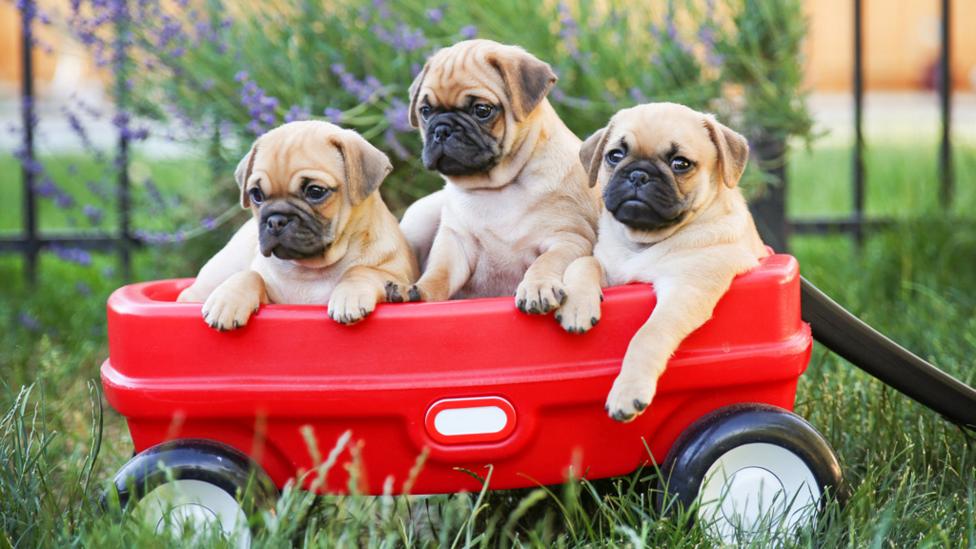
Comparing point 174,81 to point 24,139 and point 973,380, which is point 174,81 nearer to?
point 24,139

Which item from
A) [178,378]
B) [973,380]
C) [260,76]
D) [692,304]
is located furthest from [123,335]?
[973,380]

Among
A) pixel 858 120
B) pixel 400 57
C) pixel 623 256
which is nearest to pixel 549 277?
pixel 623 256

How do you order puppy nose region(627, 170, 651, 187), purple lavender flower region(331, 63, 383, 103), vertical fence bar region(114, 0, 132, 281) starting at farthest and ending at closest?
vertical fence bar region(114, 0, 132, 281)
purple lavender flower region(331, 63, 383, 103)
puppy nose region(627, 170, 651, 187)

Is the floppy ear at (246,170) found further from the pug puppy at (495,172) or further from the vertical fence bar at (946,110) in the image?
the vertical fence bar at (946,110)

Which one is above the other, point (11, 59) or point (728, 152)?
point (728, 152)

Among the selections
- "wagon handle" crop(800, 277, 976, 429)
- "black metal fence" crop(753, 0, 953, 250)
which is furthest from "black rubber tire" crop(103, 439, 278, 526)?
"black metal fence" crop(753, 0, 953, 250)

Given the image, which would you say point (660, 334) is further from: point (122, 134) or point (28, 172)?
point (28, 172)

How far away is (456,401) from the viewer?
7.86ft

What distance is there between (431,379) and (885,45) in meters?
14.0

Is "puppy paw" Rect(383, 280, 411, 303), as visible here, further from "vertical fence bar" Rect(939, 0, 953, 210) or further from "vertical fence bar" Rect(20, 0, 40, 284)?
"vertical fence bar" Rect(939, 0, 953, 210)

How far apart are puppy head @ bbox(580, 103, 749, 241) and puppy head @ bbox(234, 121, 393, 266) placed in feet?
1.80

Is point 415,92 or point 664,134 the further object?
point 415,92

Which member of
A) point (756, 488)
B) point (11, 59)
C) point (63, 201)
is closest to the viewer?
point (756, 488)

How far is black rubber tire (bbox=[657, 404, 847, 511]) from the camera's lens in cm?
242
